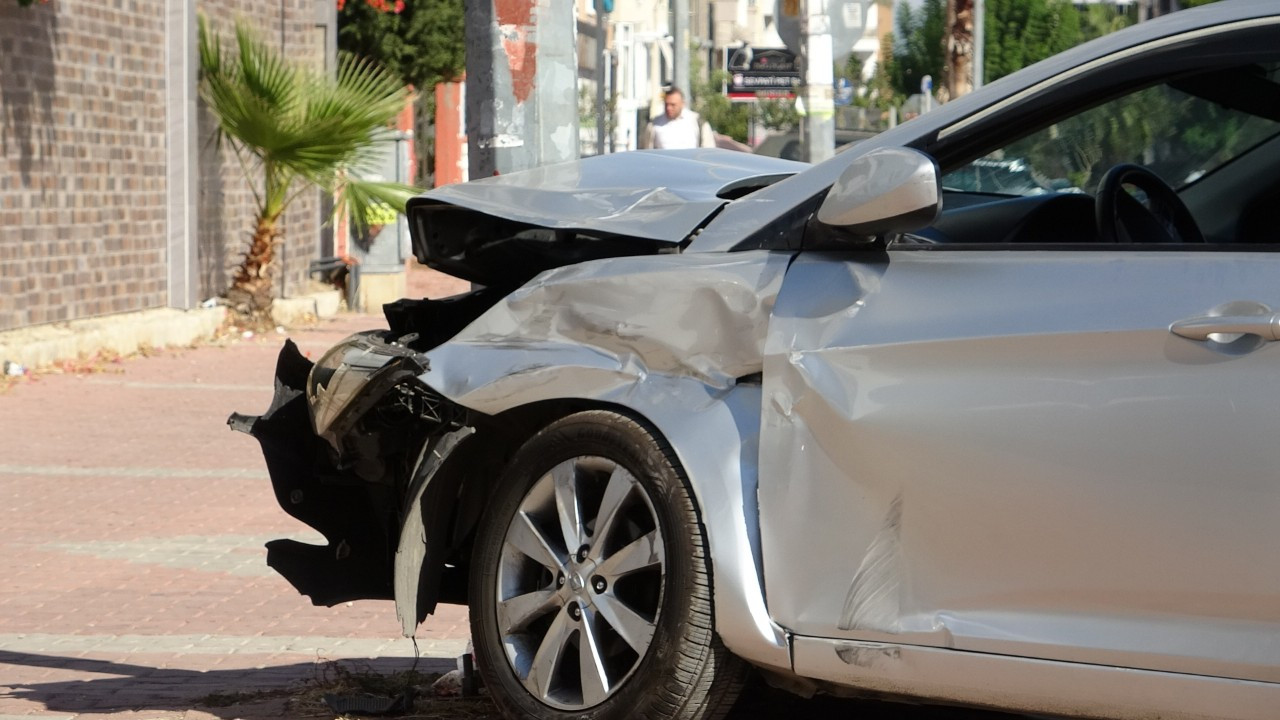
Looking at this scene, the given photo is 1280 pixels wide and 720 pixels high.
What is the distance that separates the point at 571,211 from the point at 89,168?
11.4 m

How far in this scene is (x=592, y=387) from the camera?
4.03 meters

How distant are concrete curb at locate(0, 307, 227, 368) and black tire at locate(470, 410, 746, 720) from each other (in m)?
9.76

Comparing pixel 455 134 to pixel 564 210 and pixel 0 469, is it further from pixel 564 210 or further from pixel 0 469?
pixel 564 210

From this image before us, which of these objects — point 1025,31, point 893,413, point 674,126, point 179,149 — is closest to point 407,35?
point 674,126

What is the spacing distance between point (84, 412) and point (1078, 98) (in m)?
9.31

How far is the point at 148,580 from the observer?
271 inches

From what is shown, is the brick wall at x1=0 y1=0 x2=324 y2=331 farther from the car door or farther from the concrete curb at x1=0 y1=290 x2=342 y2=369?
the car door

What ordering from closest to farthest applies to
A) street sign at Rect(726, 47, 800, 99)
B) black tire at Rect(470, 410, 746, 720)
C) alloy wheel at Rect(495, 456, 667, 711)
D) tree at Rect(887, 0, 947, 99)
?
1. black tire at Rect(470, 410, 746, 720)
2. alloy wheel at Rect(495, 456, 667, 711)
3. street sign at Rect(726, 47, 800, 99)
4. tree at Rect(887, 0, 947, 99)

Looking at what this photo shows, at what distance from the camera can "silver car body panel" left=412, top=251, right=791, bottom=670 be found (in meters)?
3.70

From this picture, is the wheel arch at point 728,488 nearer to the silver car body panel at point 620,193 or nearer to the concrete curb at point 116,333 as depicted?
the silver car body panel at point 620,193

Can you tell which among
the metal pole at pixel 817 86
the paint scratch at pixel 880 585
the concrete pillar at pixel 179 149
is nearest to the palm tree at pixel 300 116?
the concrete pillar at pixel 179 149

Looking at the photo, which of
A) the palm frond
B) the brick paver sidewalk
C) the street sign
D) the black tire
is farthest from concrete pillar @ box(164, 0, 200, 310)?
the black tire

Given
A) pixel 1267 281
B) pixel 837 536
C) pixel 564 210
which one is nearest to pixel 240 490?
pixel 564 210

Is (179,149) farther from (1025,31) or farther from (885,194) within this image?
(1025,31)
